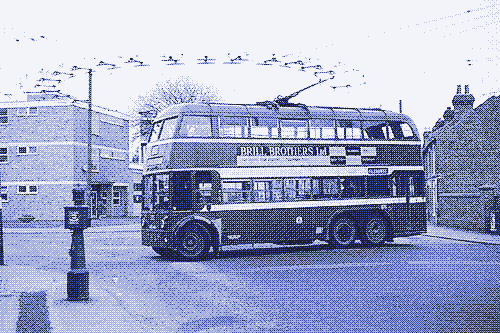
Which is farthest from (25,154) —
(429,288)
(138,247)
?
(429,288)

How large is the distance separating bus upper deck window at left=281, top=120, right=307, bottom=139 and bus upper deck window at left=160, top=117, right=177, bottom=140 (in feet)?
A: 10.8

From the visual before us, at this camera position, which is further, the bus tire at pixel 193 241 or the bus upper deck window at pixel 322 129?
the bus upper deck window at pixel 322 129

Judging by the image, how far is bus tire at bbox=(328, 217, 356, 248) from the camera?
786 inches

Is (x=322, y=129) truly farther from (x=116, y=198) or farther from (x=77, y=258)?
(x=116, y=198)

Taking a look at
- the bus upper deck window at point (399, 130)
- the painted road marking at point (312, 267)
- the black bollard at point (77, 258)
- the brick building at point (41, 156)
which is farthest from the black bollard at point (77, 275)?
the brick building at point (41, 156)

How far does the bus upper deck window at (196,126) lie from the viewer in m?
17.7

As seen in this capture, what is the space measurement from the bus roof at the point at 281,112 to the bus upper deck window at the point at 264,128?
0.14m

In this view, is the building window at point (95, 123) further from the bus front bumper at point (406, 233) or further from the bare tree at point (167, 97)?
the bus front bumper at point (406, 233)

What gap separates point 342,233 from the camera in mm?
20234

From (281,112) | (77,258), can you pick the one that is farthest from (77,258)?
(281,112)

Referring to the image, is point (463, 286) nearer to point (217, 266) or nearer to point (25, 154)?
point (217, 266)

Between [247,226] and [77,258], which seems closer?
[77,258]

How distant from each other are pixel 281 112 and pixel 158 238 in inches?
200

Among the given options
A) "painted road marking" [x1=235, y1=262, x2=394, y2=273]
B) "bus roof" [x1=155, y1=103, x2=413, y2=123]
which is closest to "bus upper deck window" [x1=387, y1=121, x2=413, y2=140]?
"bus roof" [x1=155, y1=103, x2=413, y2=123]
